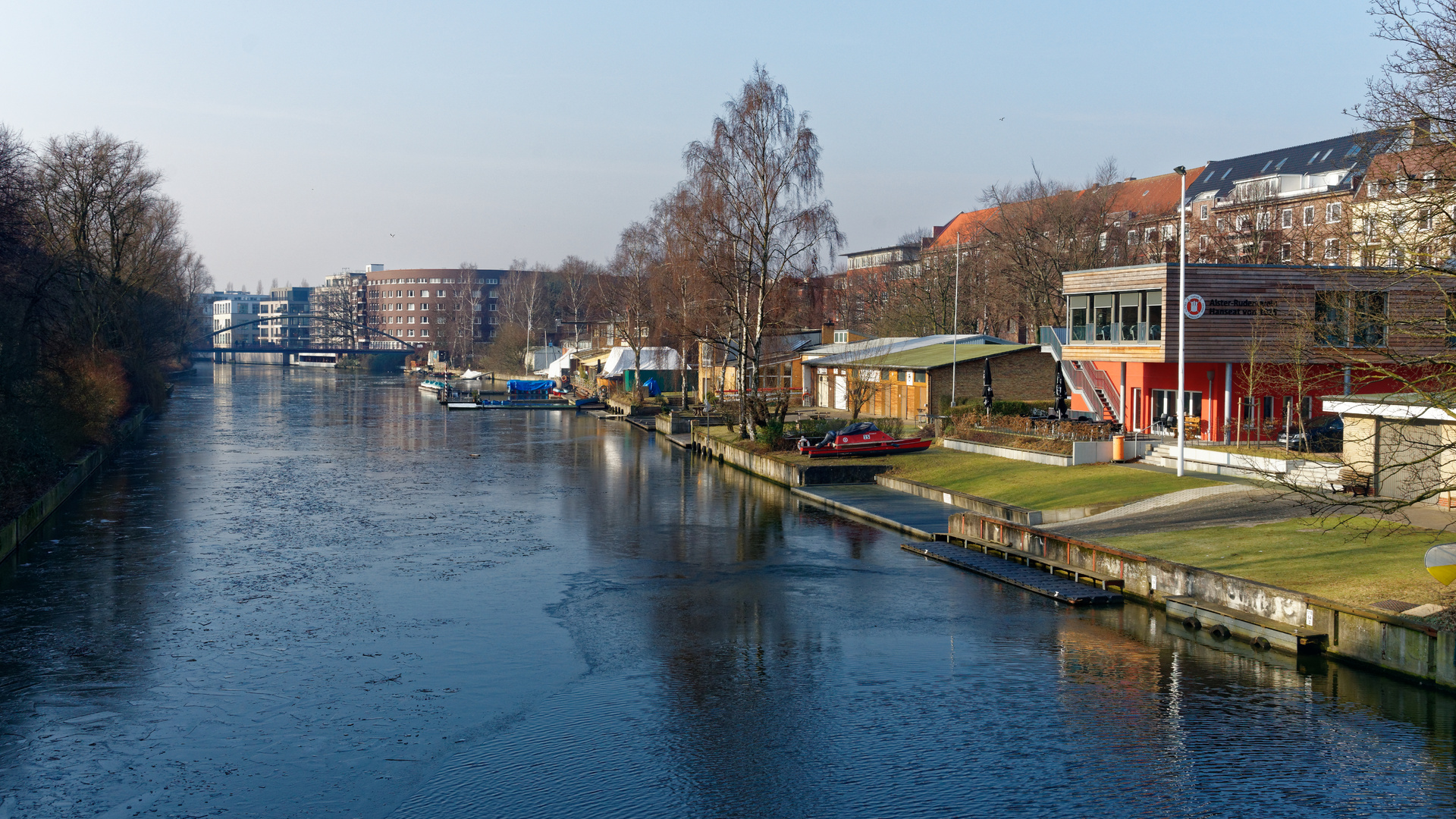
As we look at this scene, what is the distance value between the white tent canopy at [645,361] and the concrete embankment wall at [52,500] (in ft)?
135

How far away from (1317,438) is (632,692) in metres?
25.6

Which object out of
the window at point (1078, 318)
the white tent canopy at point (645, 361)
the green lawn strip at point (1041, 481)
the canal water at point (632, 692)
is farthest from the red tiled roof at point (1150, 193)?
the canal water at point (632, 692)

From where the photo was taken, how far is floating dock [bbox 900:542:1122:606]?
70.4 feet

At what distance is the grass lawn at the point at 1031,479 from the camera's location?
1139 inches

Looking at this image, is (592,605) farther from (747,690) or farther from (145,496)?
(145,496)

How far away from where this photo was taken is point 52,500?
3259 centimetres

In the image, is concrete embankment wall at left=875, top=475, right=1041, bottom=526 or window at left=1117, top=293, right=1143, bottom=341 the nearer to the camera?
concrete embankment wall at left=875, top=475, right=1041, bottom=526

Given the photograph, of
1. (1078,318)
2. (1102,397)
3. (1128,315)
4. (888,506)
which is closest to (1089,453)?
(888,506)

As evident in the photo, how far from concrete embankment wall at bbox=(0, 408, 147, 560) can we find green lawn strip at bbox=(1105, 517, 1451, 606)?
2499cm

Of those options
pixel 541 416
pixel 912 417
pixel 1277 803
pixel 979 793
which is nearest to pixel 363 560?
pixel 979 793

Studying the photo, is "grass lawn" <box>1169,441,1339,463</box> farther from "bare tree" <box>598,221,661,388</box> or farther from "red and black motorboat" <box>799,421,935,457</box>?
"bare tree" <box>598,221,661,388</box>

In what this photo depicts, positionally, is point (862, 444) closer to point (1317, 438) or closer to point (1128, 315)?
point (1128, 315)

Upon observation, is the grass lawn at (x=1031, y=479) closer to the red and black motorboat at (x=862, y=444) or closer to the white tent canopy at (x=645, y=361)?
the red and black motorboat at (x=862, y=444)

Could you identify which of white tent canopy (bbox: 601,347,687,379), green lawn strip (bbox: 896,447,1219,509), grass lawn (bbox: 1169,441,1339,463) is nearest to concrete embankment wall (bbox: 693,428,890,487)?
green lawn strip (bbox: 896,447,1219,509)
